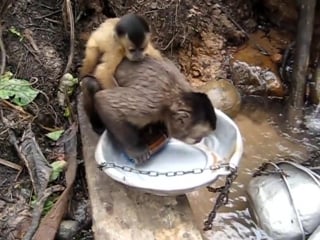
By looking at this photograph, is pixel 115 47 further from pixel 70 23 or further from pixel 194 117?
pixel 70 23

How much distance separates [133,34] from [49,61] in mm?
1151

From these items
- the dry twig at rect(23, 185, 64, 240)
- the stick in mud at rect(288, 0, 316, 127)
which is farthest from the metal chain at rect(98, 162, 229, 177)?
the stick in mud at rect(288, 0, 316, 127)

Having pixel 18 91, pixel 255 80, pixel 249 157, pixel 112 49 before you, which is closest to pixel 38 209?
pixel 18 91

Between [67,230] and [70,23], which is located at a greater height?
[70,23]

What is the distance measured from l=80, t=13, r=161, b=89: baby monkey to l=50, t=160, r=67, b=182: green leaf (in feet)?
1.58

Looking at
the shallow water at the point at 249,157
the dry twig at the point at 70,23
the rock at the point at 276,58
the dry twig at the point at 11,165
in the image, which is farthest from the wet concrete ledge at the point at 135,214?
the rock at the point at 276,58

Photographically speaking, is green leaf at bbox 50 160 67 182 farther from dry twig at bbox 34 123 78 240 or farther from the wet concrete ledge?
the wet concrete ledge

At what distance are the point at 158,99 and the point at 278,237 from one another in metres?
0.92

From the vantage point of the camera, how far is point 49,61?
3.82 meters

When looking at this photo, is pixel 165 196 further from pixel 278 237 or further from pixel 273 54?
pixel 273 54

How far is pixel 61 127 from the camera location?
11.9ft

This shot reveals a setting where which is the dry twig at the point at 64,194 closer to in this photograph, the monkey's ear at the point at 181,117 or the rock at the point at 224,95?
the monkey's ear at the point at 181,117

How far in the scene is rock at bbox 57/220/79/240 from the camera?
10.1 feet

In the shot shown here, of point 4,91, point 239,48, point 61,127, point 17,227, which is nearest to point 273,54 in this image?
point 239,48
